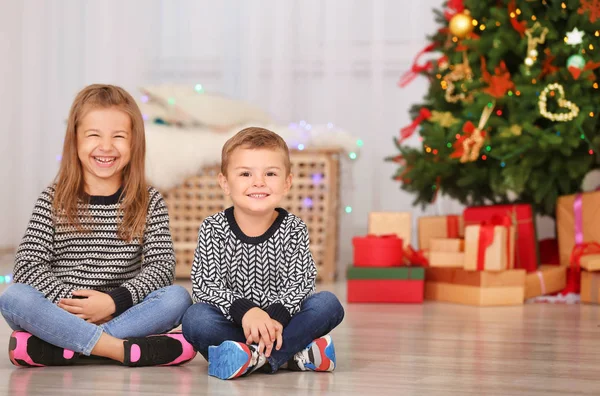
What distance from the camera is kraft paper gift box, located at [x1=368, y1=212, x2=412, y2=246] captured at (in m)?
2.77

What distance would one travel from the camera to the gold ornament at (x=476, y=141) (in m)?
2.55

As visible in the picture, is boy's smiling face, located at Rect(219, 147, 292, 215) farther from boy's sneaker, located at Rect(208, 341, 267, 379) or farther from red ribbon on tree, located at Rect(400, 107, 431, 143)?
red ribbon on tree, located at Rect(400, 107, 431, 143)

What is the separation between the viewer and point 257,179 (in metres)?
1.56

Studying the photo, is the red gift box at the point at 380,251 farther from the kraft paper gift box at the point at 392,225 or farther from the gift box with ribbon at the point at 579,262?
the gift box with ribbon at the point at 579,262

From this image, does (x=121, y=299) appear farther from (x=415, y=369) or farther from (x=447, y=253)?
(x=447, y=253)

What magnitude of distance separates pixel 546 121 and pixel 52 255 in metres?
1.55

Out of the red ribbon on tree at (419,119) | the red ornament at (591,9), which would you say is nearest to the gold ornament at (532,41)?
the red ornament at (591,9)

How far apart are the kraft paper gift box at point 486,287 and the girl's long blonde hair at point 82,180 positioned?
3.74 ft

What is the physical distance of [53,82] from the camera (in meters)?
4.11

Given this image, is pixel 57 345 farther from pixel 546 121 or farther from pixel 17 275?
pixel 546 121

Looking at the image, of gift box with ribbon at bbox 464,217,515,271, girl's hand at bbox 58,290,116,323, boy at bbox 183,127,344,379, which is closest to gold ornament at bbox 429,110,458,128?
gift box with ribbon at bbox 464,217,515,271

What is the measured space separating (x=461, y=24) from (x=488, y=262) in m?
0.71

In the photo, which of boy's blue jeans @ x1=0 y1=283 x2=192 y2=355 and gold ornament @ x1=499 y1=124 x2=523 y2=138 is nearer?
boy's blue jeans @ x1=0 y1=283 x2=192 y2=355

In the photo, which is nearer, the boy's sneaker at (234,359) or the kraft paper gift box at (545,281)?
the boy's sneaker at (234,359)
